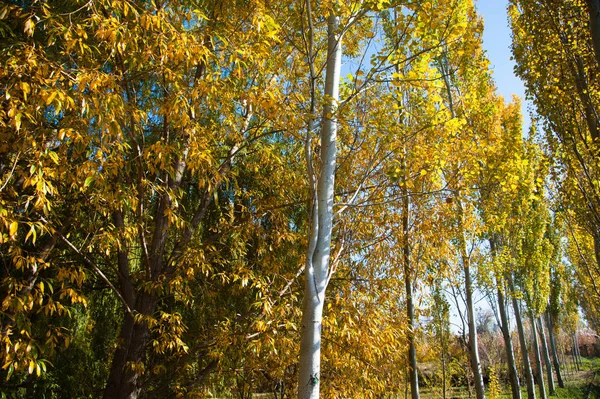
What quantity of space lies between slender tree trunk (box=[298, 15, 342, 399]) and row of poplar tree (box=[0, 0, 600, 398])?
0.01m

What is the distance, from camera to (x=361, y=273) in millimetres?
5617

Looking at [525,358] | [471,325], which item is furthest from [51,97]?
[525,358]

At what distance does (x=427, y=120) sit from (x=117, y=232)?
2992mm

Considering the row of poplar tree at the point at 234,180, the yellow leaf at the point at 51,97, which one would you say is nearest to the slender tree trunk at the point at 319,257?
the row of poplar tree at the point at 234,180

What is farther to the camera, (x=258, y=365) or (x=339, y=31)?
(x=258, y=365)

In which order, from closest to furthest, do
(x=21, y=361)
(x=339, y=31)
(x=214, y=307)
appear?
(x=21, y=361) → (x=339, y=31) → (x=214, y=307)

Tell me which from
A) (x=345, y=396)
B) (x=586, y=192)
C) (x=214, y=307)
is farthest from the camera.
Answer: (x=586, y=192)

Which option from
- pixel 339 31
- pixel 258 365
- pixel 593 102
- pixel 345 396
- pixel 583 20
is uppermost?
pixel 583 20

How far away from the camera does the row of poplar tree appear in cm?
295

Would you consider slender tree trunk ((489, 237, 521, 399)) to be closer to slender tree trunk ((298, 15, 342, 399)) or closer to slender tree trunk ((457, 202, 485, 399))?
slender tree trunk ((457, 202, 485, 399))

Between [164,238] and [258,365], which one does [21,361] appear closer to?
[164,238]

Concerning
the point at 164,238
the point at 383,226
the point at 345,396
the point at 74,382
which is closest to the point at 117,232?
the point at 164,238

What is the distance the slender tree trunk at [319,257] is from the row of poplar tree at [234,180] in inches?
0.6

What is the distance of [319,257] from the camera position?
10.1ft
